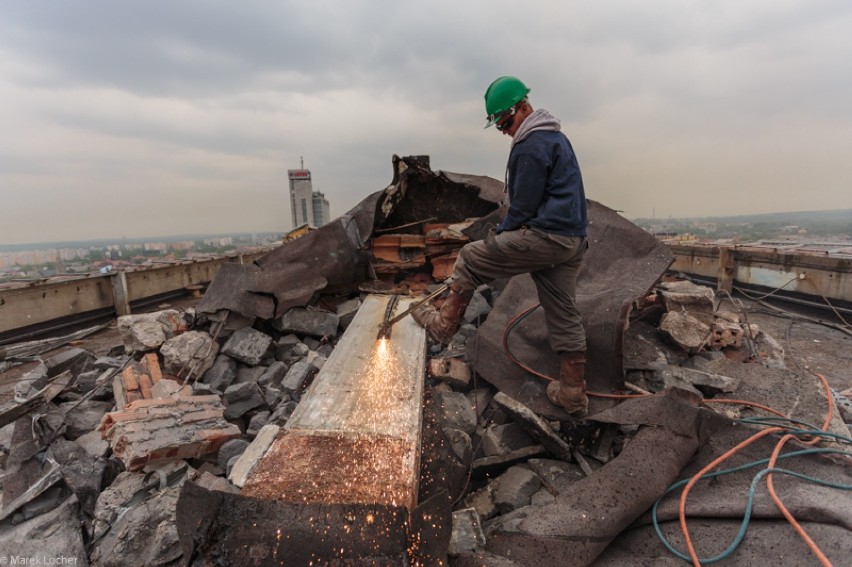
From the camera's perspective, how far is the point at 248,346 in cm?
344

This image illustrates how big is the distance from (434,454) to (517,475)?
0.47 metres

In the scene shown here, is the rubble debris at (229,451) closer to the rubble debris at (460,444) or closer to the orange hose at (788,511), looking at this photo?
the rubble debris at (460,444)

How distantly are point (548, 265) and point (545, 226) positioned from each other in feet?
0.85

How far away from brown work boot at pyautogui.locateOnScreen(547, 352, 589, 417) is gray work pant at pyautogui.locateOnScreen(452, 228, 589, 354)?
0.19 feet

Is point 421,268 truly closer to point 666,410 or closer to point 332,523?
point 666,410

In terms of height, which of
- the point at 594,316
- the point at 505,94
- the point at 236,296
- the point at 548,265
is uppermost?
the point at 505,94

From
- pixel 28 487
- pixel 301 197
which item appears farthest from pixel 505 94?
pixel 301 197

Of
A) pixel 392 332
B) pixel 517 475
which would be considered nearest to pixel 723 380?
pixel 517 475

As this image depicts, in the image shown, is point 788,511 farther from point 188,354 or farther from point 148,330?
point 148,330

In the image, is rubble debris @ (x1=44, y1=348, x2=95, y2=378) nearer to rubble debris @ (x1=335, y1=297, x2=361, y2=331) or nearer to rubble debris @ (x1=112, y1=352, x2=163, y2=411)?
rubble debris @ (x1=112, y1=352, x2=163, y2=411)

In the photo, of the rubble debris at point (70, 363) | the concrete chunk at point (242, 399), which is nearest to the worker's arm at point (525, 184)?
the concrete chunk at point (242, 399)

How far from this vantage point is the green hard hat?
95.4 inches

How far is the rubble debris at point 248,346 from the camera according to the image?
3.38 m

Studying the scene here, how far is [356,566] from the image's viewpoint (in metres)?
1.28
